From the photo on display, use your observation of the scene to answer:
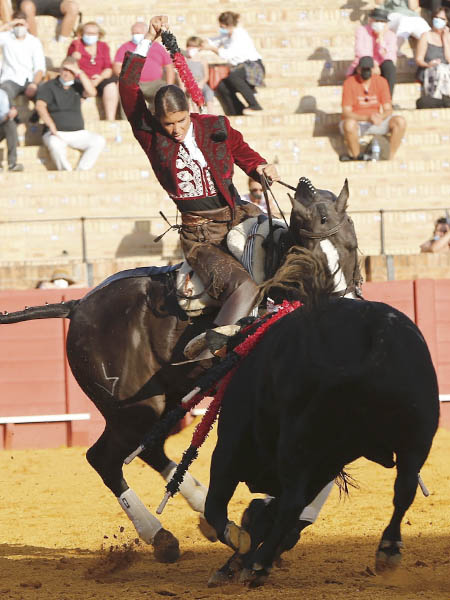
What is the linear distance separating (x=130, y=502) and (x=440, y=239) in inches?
246

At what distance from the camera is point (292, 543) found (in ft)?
13.9

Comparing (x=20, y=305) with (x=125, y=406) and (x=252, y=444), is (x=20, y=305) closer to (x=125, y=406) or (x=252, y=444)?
(x=125, y=406)

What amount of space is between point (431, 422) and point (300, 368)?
0.48m

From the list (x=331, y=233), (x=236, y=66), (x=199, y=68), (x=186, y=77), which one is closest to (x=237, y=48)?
(x=236, y=66)

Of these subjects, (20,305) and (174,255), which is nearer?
(20,305)

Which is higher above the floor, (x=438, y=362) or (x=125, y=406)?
(x=125, y=406)

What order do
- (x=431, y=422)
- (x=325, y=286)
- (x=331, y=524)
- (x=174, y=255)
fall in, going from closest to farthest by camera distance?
1. (x=431, y=422)
2. (x=325, y=286)
3. (x=331, y=524)
4. (x=174, y=255)

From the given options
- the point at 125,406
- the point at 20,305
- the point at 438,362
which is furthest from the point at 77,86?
the point at 125,406

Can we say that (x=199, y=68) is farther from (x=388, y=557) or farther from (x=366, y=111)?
(x=388, y=557)

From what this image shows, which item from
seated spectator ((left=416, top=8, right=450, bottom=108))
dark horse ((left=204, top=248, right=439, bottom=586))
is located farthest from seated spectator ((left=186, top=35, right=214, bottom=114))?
dark horse ((left=204, top=248, right=439, bottom=586))

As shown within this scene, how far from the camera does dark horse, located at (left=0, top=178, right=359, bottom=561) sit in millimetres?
5551

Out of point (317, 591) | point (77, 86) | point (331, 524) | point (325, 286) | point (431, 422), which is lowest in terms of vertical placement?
point (331, 524)

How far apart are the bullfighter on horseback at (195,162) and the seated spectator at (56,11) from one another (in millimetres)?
9168

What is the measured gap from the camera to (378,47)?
13680 millimetres
